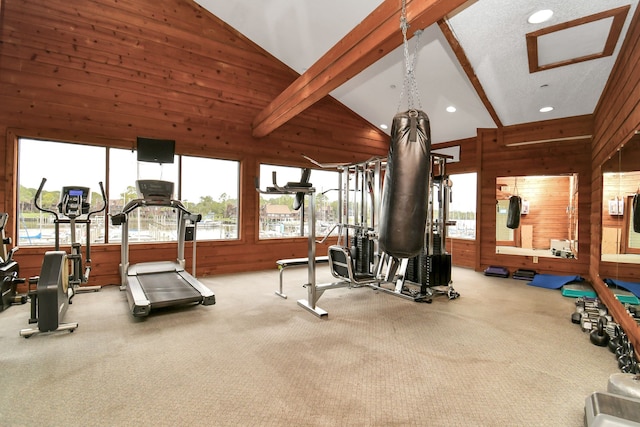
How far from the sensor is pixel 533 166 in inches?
229

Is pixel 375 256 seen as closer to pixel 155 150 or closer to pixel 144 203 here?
pixel 144 203

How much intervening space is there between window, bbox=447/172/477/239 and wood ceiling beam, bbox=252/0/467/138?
3.88m

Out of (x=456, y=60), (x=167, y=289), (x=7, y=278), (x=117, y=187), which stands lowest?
(x=167, y=289)

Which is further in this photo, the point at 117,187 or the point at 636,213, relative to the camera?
the point at 117,187

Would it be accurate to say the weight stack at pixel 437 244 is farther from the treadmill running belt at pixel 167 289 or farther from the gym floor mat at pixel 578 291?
the treadmill running belt at pixel 167 289

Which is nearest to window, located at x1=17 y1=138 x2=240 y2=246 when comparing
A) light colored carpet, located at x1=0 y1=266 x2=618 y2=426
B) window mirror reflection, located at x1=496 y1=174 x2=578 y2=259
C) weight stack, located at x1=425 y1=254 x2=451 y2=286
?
light colored carpet, located at x1=0 y1=266 x2=618 y2=426

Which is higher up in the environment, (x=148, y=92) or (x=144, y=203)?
(x=148, y=92)

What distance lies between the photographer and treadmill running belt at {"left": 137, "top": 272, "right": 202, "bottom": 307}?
3.54 meters

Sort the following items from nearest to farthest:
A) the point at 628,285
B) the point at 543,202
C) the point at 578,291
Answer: the point at 628,285 < the point at 578,291 < the point at 543,202

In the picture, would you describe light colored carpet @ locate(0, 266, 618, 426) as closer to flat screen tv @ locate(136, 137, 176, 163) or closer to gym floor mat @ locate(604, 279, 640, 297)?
gym floor mat @ locate(604, 279, 640, 297)

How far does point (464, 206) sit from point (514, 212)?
1.02 meters

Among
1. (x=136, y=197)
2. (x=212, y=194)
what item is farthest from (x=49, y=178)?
(x=212, y=194)

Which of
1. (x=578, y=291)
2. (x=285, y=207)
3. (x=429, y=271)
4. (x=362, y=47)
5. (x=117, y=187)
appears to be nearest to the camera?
(x=362, y=47)

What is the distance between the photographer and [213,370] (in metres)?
2.30
